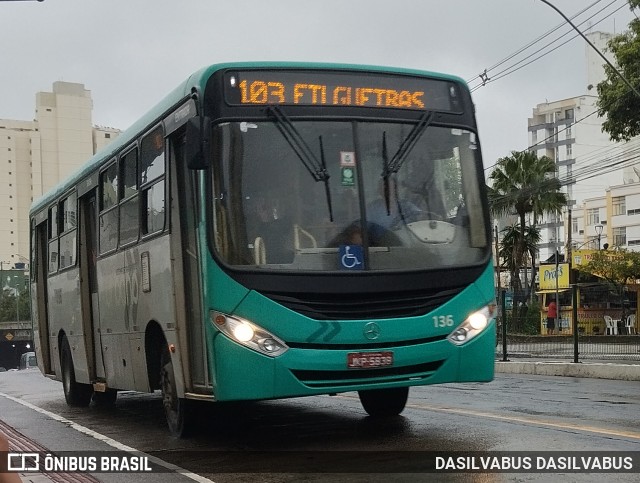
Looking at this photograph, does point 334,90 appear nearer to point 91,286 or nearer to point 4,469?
point 91,286

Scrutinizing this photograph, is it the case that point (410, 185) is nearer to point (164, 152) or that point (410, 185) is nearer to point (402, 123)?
point (402, 123)

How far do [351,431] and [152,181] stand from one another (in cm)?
317

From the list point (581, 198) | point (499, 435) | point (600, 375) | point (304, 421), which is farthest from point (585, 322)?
point (581, 198)

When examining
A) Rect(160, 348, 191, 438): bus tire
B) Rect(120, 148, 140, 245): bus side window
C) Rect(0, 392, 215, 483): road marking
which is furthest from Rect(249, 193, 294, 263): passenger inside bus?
Rect(120, 148, 140, 245): bus side window

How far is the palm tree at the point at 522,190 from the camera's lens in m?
51.3

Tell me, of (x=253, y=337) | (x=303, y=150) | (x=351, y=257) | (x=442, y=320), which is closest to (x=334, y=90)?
(x=303, y=150)

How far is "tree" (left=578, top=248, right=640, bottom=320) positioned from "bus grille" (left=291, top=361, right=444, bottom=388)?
1503 inches

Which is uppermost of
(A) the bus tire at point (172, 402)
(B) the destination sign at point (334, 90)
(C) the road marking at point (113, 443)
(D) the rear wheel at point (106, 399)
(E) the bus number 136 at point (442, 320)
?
(B) the destination sign at point (334, 90)

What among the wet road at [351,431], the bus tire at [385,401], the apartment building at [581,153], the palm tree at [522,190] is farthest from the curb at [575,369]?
the apartment building at [581,153]

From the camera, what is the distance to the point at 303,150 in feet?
29.5

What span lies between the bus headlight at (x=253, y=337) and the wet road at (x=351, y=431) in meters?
0.89

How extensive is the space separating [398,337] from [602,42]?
101 meters

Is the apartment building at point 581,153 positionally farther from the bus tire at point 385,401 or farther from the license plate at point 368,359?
the license plate at point 368,359

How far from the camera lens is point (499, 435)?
909 centimetres
